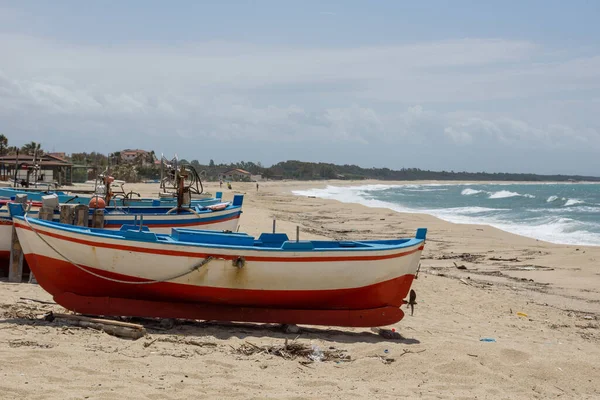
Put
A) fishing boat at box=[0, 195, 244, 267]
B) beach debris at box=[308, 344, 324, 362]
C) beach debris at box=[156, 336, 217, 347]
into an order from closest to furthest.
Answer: beach debris at box=[308, 344, 324, 362] < beach debris at box=[156, 336, 217, 347] < fishing boat at box=[0, 195, 244, 267]

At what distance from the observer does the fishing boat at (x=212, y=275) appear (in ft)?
25.9

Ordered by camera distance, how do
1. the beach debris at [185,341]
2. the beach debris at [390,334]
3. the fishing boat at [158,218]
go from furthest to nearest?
the fishing boat at [158,218] < the beach debris at [390,334] < the beach debris at [185,341]

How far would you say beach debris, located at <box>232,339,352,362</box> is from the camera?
6.83 m

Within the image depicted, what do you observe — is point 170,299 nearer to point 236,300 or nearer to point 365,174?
point 236,300

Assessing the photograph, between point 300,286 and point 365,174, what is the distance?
16825cm

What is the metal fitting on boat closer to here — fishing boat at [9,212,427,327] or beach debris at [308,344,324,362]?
fishing boat at [9,212,427,327]

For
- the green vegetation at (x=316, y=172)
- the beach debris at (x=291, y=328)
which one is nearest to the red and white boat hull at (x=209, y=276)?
the beach debris at (x=291, y=328)

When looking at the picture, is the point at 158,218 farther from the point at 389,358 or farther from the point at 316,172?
the point at 316,172

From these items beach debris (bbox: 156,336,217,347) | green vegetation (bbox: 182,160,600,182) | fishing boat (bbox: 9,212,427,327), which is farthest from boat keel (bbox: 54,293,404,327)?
green vegetation (bbox: 182,160,600,182)

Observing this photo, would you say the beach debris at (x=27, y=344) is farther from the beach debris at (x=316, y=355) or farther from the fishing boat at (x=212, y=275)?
the beach debris at (x=316, y=355)

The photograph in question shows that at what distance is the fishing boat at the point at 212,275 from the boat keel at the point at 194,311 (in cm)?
1

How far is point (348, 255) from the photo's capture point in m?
8.09

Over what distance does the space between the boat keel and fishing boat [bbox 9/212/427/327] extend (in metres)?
0.01

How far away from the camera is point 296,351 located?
696 cm
